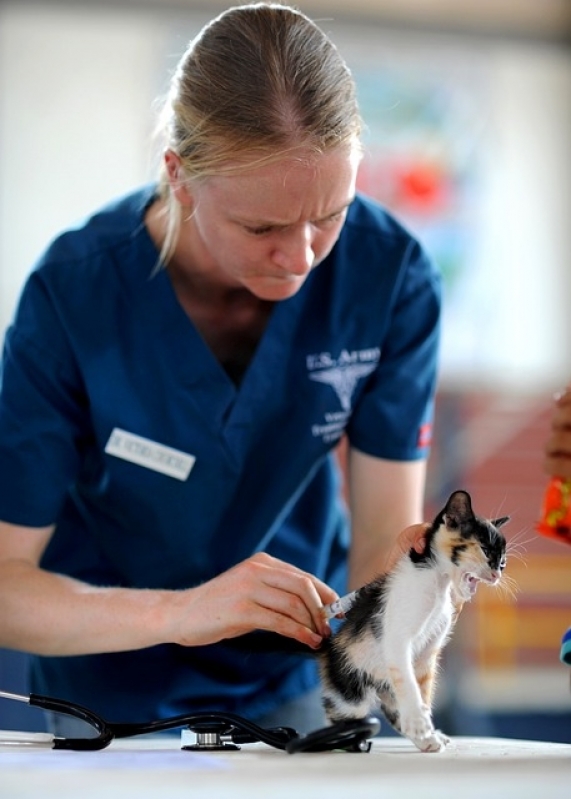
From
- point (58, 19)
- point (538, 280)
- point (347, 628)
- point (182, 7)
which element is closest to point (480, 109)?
point (538, 280)

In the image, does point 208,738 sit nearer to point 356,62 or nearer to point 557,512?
point 557,512

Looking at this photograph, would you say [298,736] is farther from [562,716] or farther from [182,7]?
[182,7]

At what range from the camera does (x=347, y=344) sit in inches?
52.3

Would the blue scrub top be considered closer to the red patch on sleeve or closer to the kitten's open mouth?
the red patch on sleeve

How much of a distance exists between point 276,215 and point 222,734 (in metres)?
0.49

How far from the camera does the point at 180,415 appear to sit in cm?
130

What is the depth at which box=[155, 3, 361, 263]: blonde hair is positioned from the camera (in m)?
1.07

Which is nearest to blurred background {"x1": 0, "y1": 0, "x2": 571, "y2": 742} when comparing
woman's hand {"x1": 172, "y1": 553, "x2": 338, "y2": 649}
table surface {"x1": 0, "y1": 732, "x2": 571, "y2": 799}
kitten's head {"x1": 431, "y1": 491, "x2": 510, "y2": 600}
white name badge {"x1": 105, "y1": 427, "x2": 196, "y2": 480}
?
white name badge {"x1": 105, "y1": 427, "x2": 196, "y2": 480}

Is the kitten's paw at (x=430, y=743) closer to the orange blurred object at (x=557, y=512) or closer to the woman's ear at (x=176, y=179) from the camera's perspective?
the orange blurred object at (x=557, y=512)

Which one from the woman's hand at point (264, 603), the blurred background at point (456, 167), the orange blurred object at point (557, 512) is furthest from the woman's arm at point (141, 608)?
the blurred background at point (456, 167)

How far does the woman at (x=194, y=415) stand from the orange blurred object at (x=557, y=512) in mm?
179

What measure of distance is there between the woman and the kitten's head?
285mm

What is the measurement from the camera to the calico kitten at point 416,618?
0.89 meters

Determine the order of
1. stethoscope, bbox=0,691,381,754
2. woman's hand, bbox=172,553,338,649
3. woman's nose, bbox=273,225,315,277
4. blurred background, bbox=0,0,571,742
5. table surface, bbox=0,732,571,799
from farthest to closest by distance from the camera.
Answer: blurred background, bbox=0,0,571,742, woman's nose, bbox=273,225,315,277, woman's hand, bbox=172,553,338,649, stethoscope, bbox=0,691,381,754, table surface, bbox=0,732,571,799
